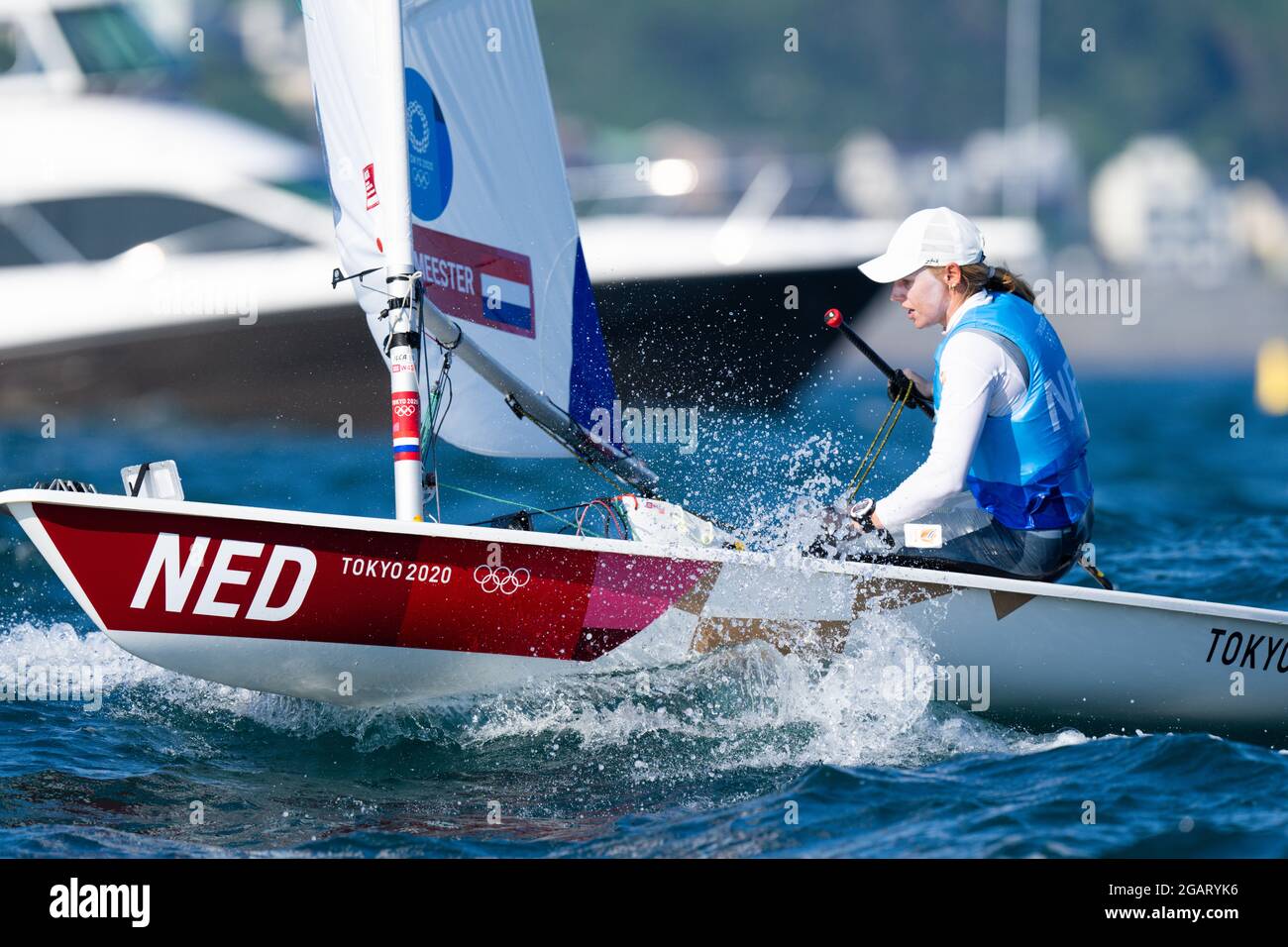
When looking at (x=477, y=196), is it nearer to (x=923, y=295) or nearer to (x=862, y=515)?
(x=923, y=295)

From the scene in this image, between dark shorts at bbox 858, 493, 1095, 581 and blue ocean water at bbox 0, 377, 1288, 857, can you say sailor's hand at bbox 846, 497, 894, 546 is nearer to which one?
dark shorts at bbox 858, 493, 1095, 581

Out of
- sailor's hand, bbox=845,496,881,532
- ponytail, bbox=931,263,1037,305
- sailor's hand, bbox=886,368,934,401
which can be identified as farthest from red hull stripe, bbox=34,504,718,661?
ponytail, bbox=931,263,1037,305

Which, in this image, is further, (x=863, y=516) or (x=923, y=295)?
(x=923, y=295)

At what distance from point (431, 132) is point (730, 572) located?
1738 millimetres

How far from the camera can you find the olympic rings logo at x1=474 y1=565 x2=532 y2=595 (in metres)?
4.42

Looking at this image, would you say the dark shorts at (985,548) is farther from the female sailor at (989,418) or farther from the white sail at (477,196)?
the white sail at (477,196)

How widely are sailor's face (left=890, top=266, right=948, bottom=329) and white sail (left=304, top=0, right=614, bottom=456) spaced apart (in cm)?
133

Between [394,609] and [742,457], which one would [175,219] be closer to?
[742,457]

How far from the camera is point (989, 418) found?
4.71 meters

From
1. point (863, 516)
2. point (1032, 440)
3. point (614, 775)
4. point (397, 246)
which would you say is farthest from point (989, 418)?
point (397, 246)

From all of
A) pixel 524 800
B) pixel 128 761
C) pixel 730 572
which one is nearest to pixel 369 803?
pixel 524 800

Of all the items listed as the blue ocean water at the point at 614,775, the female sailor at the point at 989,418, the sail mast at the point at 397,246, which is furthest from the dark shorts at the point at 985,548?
the sail mast at the point at 397,246

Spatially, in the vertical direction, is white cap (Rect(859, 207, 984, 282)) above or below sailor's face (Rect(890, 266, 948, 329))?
above

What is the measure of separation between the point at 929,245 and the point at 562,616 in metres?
1.49
